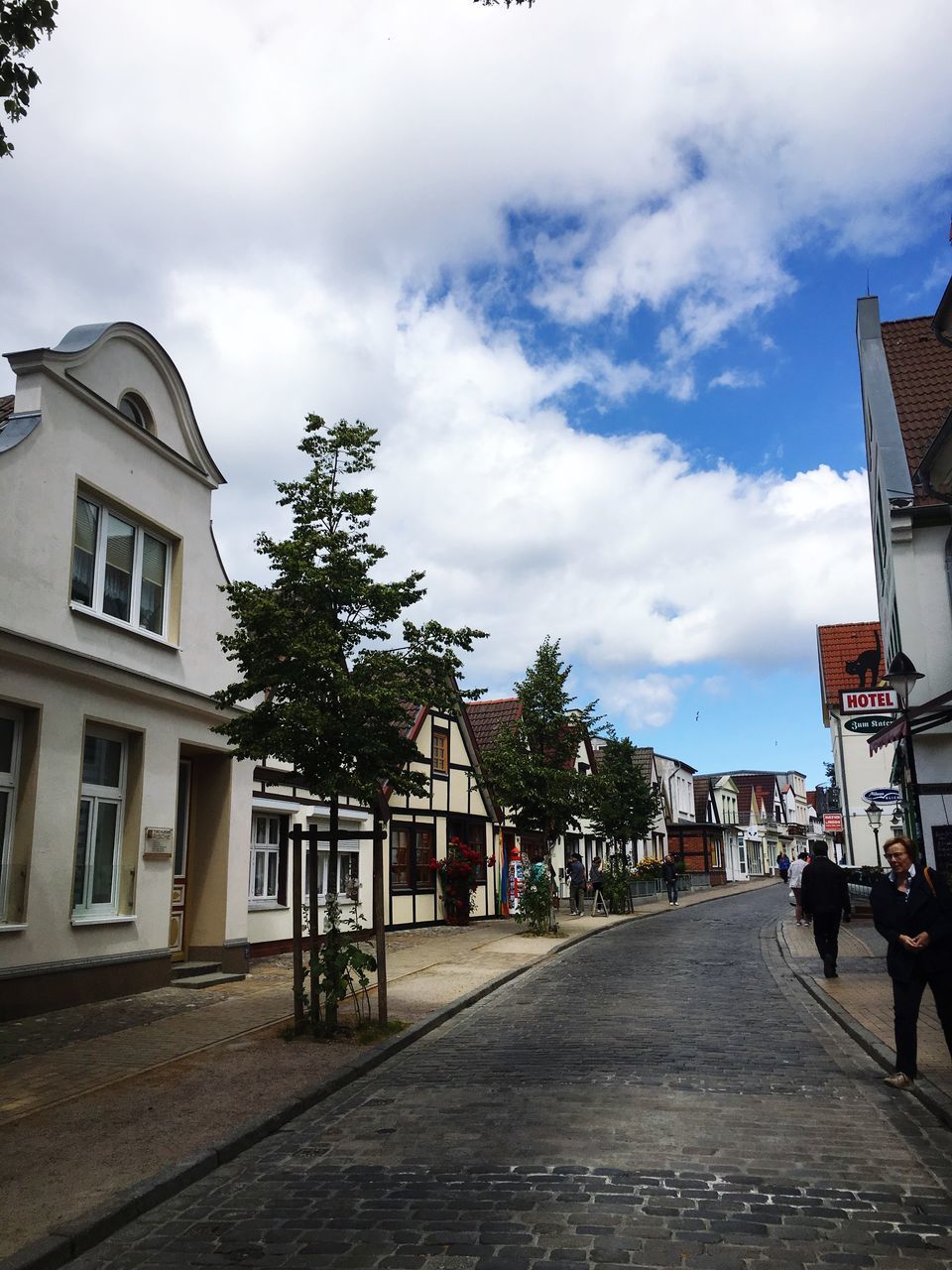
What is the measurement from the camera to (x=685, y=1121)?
6816 millimetres

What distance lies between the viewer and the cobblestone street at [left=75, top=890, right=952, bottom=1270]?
4.73 m

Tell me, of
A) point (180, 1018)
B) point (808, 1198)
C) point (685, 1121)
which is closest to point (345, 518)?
point (180, 1018)

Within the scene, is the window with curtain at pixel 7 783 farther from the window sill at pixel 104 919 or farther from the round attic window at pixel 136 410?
the round attic window at pixel 136 410

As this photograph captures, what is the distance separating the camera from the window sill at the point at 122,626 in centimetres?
1217

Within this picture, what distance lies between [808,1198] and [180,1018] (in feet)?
25.5

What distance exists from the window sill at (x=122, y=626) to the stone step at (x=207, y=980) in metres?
4.40

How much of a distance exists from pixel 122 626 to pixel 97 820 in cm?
239

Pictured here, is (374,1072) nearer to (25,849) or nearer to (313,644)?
(313,644)

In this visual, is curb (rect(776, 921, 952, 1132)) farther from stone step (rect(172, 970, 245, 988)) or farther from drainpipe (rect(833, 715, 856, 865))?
drainpipe (rect(833, 715, 856, 865))

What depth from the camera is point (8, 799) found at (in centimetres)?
1113

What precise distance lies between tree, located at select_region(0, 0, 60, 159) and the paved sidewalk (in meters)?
6.59

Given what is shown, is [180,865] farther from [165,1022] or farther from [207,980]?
[165,1022]

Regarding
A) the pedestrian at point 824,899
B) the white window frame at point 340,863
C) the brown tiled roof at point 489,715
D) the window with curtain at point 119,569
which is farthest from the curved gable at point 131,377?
the brown tiled roof at point 489,715

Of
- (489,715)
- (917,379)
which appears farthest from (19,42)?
(489,715)
